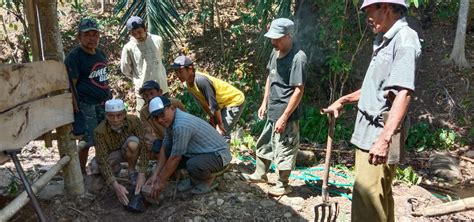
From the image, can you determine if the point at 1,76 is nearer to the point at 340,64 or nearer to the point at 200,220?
the point at 200,220

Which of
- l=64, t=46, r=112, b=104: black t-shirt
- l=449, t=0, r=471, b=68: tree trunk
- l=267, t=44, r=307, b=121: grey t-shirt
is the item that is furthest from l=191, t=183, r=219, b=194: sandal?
l=449, t=0, r=471, b=68: tree trunk

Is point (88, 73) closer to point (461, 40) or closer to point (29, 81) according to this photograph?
point (29, 81)

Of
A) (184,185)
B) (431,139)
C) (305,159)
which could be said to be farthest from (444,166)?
(184,185)

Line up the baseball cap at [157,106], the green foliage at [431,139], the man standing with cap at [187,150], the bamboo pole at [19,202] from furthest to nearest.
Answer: the green foliage at [431,139] < the man standing with cap at [187,150] < the baseball cap at [157,106] < the bamboo pole at [19,202]

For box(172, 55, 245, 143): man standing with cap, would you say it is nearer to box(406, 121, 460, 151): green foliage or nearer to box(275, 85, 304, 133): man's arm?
box(275, 85, 304, 133): man's arm

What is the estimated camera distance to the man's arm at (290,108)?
12.0ft

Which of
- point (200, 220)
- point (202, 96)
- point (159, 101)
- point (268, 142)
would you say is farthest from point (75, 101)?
point (268, 142)

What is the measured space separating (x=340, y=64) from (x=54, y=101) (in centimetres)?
422

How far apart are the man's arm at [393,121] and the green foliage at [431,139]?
4.71 m

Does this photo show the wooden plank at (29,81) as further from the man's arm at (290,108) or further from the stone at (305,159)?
the stone at (305,159)

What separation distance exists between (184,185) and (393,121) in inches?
85.7

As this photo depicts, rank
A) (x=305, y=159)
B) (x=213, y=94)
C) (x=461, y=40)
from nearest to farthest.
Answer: (x=213, y=94)
(x=305, y=159)
(x=461, y=40)

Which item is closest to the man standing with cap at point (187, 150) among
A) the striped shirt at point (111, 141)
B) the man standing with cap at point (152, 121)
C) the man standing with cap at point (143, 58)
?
the striped shirt at point (111, 141)

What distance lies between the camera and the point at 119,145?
4020mm
